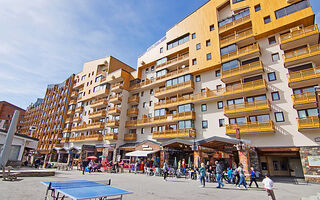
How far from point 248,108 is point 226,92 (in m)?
3.85

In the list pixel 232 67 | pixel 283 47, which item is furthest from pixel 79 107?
pixel 283 47

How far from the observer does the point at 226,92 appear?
26016 mm

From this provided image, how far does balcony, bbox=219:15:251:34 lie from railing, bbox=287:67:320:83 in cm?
1077

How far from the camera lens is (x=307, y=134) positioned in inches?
782

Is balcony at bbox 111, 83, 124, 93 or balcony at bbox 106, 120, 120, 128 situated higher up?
balcony at bbox 111, 83, 124, 93

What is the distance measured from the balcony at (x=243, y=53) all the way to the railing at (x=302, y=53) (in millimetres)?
3682

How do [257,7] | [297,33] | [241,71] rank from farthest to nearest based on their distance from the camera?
[257,7], [241,71], [297,33]

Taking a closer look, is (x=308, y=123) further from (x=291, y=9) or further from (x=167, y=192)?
(x=167, y=192)

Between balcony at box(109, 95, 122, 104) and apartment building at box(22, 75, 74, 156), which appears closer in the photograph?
balcony at box(109, 95, 122, 104)

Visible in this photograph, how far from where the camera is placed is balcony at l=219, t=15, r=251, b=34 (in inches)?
1080

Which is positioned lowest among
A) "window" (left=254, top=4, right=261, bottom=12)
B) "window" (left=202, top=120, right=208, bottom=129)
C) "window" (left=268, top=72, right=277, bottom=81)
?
"window" (left=202, top=120, right=208, bottom=129)

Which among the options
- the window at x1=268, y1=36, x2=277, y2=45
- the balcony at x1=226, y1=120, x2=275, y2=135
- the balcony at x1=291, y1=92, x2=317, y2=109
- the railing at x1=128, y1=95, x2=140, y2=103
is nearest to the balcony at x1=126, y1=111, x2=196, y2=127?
the railing at x1=128, y1=95, x2=140, y2=103

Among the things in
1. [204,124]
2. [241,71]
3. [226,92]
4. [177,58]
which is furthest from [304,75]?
[177,58]

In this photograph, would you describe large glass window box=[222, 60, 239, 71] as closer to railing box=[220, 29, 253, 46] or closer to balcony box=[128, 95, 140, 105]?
railing box=[220, 29, 253, 46]
